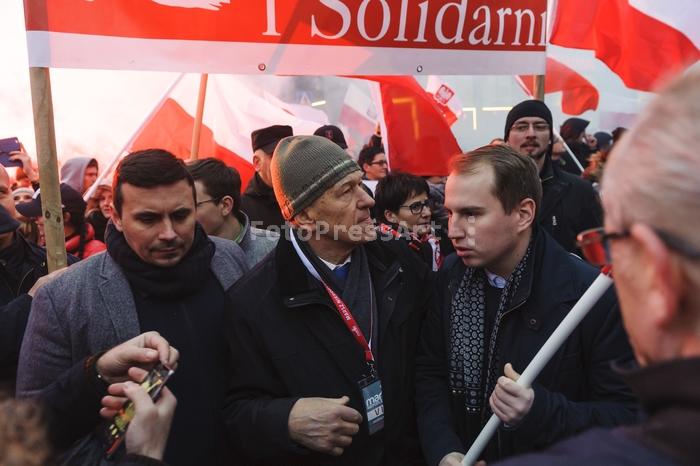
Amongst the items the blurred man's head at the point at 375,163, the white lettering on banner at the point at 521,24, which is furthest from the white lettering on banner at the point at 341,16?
the blurred man's head at the point at 375,163

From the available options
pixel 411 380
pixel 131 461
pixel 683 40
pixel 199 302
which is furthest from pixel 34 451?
pixel 683 40

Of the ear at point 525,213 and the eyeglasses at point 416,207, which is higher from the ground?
the ear at point 525,213

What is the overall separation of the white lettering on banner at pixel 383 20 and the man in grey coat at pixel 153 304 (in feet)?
5.46

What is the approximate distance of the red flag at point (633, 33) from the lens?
5164 millimetres

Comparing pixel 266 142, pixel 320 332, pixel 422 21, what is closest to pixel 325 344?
pixel 320 332

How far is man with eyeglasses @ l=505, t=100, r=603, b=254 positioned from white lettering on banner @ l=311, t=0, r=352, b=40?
4.85ft

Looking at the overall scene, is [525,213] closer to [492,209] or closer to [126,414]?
[492,209]

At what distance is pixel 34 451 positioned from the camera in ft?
4.02

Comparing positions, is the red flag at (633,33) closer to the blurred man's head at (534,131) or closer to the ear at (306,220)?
→ the blurred man's head at (534,131)

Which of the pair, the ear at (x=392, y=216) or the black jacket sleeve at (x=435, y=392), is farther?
the ear at (x=392, y=216)

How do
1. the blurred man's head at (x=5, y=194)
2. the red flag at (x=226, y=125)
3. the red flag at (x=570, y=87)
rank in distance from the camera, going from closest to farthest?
the blurred man's head at (x=5, y=194) → the red flag at (x=226, y=125) → the red flag at (x=570, y=87)

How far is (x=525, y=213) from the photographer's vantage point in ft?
7.75

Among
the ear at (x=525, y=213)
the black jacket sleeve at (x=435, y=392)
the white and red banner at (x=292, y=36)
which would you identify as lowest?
the black jacket sleeve at (x=435, y=392)

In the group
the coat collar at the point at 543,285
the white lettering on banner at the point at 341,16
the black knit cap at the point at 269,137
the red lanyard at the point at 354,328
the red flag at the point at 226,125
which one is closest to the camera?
the coat collar at the point at 543,285
